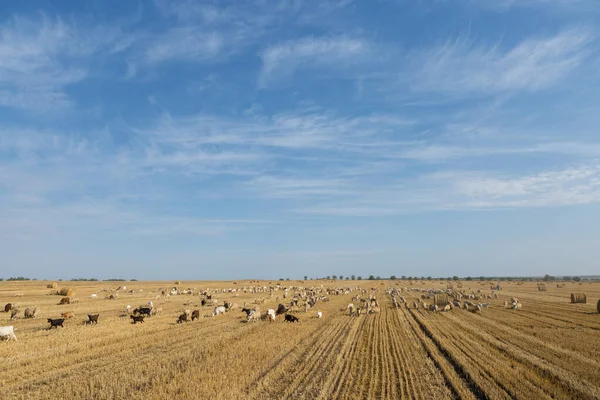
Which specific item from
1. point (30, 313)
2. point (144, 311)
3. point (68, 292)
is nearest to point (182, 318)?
point (144, 311)

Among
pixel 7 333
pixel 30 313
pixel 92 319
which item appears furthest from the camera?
pixel 30 313

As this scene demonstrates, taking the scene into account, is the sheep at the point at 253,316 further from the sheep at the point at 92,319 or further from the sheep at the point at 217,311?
the sheep at the point at 92,319

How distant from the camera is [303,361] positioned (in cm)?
1856

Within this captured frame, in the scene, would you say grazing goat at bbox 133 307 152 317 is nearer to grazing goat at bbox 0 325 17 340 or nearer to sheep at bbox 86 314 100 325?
sheep at bbox 86 314 100 325

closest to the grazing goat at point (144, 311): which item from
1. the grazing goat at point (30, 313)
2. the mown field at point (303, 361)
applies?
the mown field at point (303, 361)

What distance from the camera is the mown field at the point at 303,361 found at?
1419cm

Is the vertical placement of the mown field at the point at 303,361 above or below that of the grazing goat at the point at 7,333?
below

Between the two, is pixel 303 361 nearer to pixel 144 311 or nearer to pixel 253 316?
pixel 253 316

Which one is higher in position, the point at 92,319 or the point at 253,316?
the point at 92,319

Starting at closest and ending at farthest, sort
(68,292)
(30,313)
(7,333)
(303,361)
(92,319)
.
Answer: (303,361) → (7,333) → (92,319) → (30,313) → (68,292)

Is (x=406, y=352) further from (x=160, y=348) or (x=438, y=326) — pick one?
(x=160, y=348)

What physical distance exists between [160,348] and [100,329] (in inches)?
358

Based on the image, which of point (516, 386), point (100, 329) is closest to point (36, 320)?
point (100, 329)

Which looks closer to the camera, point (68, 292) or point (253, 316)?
point (253, 316)
